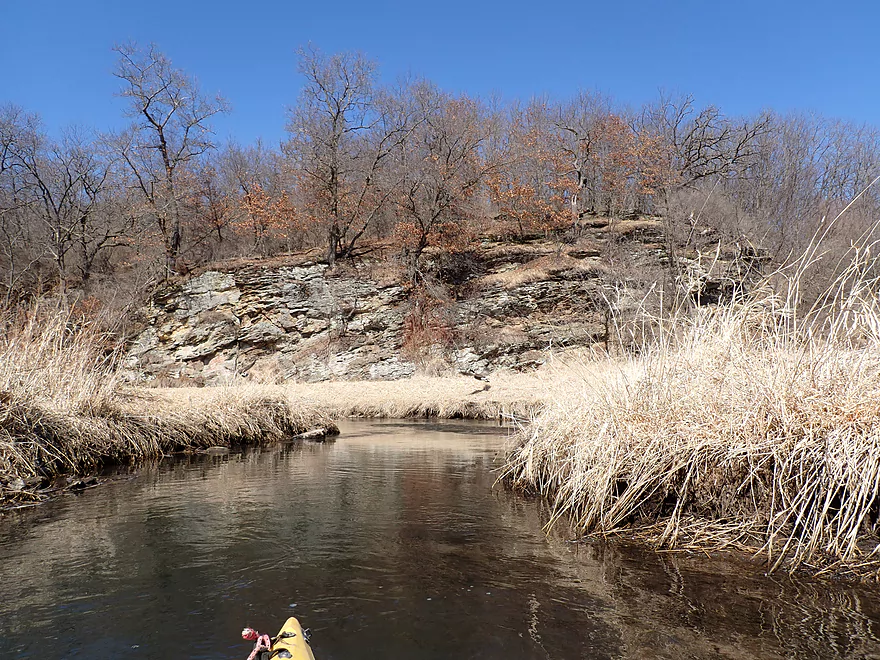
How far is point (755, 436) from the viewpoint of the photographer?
4289 mm

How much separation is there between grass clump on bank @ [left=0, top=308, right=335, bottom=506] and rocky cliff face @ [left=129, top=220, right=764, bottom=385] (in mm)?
13969

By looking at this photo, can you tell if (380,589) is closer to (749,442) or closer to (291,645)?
(291,645)

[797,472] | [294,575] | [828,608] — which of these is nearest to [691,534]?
[797,472]

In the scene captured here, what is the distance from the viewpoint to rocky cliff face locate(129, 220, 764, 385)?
25703 mm

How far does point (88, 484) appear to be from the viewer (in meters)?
7.36

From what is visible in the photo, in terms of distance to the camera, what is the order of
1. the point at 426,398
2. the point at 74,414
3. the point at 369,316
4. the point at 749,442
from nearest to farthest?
the point at 749,442, the point at 74,414, the point at 426,398, the point at 369,316

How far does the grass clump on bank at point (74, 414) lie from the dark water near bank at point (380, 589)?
1.08 m

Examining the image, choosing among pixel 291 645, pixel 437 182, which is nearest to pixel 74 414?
pixel 291 645

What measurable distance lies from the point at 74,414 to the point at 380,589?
607 centimetres

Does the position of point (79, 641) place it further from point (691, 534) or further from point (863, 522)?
point (863, 522)

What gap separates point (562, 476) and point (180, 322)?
24796mm

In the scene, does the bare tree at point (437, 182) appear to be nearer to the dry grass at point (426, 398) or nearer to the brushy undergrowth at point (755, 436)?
the dry grass at point (426, 398)

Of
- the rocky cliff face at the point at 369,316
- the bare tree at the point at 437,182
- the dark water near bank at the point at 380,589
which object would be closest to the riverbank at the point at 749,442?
the dark water near bank at the point at 380,589

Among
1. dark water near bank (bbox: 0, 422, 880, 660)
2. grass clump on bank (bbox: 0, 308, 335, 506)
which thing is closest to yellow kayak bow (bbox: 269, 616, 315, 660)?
dark water near bank (bbox: 0, 422, 880, 660)
